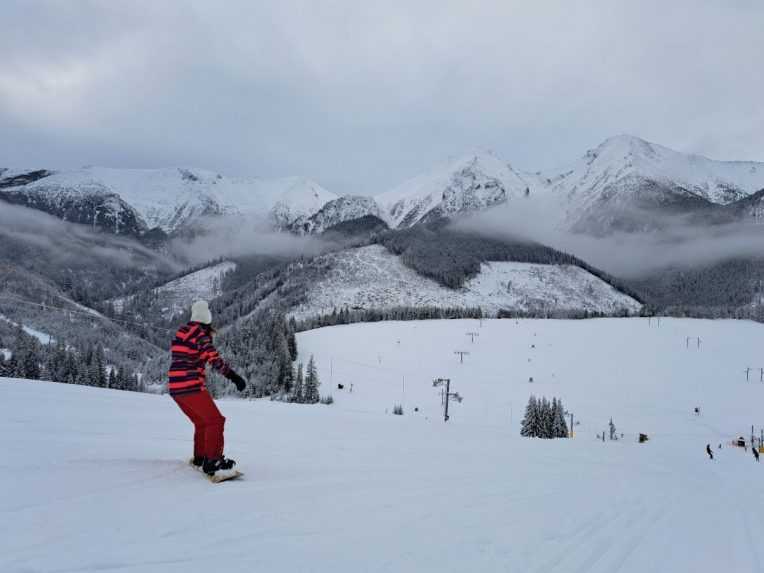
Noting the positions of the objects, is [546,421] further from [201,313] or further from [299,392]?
[201,313]

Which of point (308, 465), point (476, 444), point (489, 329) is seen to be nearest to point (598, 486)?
point (476, 444)

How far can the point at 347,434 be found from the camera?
14.5 m

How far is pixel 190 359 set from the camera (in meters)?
7.69

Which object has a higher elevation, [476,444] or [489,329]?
[489,329]

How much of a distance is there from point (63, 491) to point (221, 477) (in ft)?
6.41

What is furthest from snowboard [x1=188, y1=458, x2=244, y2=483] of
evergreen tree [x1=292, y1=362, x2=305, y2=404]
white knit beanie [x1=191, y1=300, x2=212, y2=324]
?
evergreen tree [x1=292, y1=362, x2=305, y2=404]

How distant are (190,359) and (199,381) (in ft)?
1.14

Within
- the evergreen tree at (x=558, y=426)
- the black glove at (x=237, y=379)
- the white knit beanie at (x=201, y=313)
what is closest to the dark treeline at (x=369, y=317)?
the evergreen tree at (x=558, y=426)

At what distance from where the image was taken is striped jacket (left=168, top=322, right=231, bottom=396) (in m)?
7.63

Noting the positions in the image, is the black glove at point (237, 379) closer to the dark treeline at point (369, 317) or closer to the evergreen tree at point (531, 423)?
the evergreen tree at point (531, 423)

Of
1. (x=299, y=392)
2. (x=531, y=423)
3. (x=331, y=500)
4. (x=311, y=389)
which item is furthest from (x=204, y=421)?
(x=299, y=392)

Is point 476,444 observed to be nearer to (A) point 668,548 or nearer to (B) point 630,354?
(A) point 668,548

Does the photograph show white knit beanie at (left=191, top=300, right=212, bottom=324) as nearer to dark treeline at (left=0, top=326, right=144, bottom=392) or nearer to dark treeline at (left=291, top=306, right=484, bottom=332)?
dark treeline at (left=0, top=326, right=144, bottom=392)

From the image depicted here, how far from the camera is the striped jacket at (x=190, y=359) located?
25.0 feet
